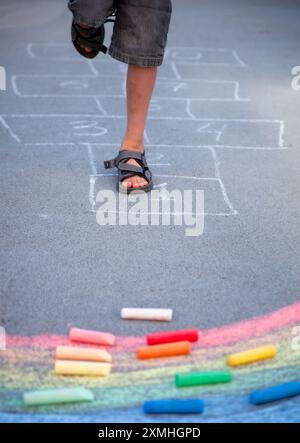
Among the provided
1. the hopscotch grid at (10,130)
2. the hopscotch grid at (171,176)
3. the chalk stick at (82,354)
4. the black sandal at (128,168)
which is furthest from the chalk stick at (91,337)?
the hopscotch grid at (10,130)

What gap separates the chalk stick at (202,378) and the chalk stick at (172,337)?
5.3 inches

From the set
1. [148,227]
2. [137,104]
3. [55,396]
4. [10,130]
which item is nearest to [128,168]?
[137,104]

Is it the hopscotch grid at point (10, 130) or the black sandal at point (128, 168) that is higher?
the hopscotch grid at point (10, 130)

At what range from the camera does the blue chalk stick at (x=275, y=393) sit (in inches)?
61.6

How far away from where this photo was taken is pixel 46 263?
7.18 feet

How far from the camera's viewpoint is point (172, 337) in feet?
5.84

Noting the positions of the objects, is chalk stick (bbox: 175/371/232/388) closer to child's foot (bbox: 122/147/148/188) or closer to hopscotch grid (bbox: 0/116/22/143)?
child's foot (bbox: 122/147/148/188)

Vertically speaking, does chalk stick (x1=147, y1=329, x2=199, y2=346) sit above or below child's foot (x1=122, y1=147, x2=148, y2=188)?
below

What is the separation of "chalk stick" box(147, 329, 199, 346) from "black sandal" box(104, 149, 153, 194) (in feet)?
3.24

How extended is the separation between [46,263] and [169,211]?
22.0 inches

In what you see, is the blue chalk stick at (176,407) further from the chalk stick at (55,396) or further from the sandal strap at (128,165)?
the sandal strap at (128,165)

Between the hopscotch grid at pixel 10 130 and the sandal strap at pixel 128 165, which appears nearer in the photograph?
the sandal strap at pixel 128 165

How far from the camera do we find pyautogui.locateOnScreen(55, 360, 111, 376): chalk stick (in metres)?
1.66

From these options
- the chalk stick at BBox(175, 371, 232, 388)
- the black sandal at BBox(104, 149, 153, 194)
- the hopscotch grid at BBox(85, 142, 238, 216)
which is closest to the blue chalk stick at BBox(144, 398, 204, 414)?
the chalk stick at BBox(175, 371, 232, 388)
